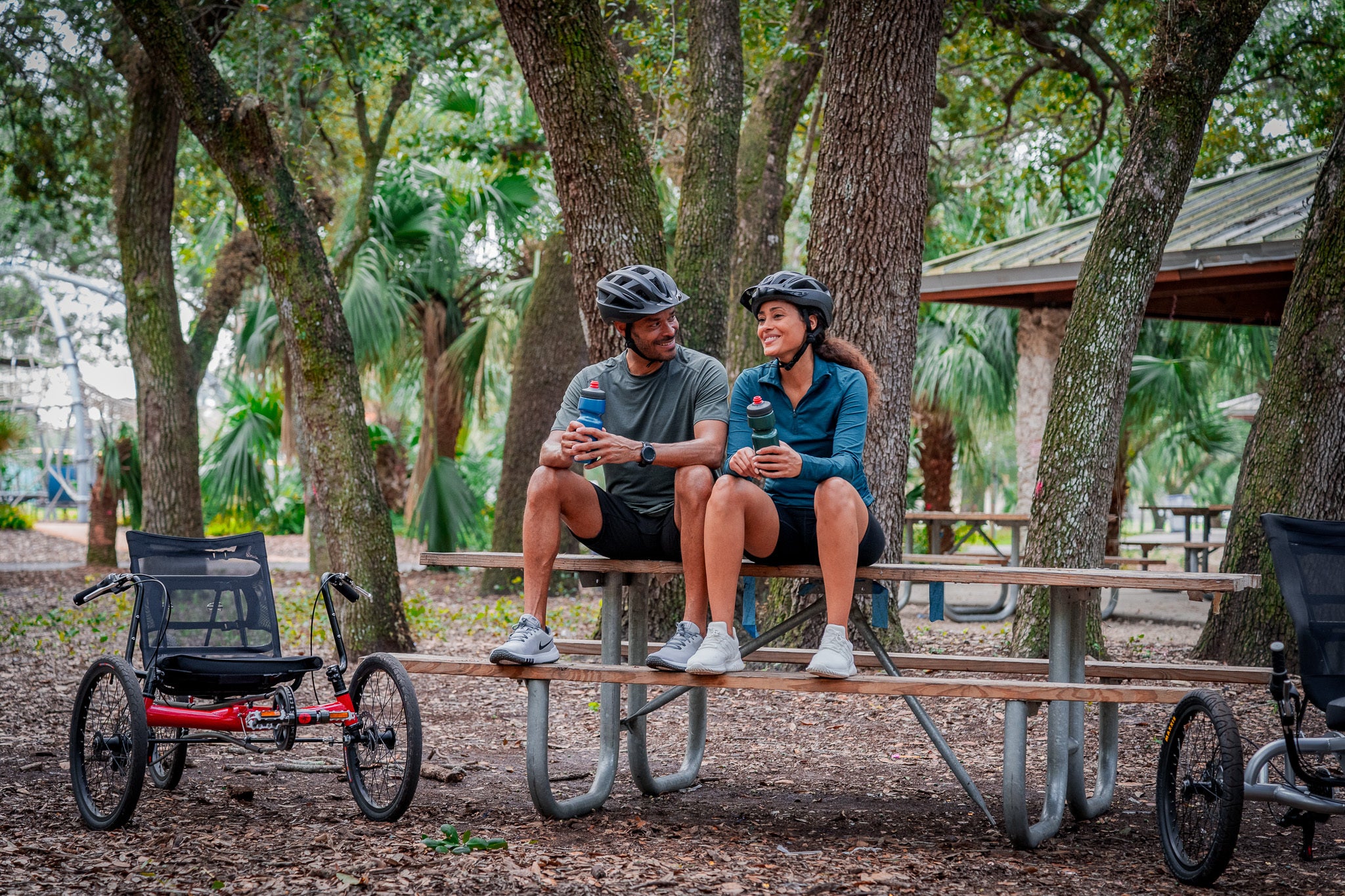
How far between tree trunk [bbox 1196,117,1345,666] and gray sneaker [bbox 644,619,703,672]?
418 cm

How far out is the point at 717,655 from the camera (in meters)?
4.05

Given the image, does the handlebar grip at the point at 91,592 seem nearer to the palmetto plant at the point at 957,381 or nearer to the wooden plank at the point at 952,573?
the wooden plank at the point at 952,573

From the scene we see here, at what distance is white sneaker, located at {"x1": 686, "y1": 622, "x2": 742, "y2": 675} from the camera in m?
4.02

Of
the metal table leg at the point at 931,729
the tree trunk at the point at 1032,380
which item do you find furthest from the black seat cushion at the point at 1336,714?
the tree trunk at the point at 1032,380

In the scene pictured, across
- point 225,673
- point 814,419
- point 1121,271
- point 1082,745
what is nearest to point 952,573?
point 814,419

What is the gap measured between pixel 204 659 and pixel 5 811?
2.94 ft

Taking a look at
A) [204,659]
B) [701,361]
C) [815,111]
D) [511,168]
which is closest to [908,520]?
[815,111]

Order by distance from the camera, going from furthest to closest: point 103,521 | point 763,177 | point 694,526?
point 103,521 → point 763,177 → point 694,526

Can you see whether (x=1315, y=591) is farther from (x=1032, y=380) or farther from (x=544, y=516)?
(x=1032, y=380)

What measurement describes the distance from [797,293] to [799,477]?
70 centimetres

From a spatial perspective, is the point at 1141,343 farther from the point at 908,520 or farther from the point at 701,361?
the point at 701,361

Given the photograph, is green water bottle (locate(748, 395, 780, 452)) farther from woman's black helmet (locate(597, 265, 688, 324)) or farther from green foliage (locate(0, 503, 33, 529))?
green foliage (locate(0, 503, 33, 529))

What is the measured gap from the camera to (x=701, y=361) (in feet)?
15.7

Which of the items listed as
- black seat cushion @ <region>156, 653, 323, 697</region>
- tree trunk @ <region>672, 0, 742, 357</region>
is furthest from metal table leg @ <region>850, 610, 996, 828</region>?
tree trunk @ <region>672, 0, 742, 357</region>
